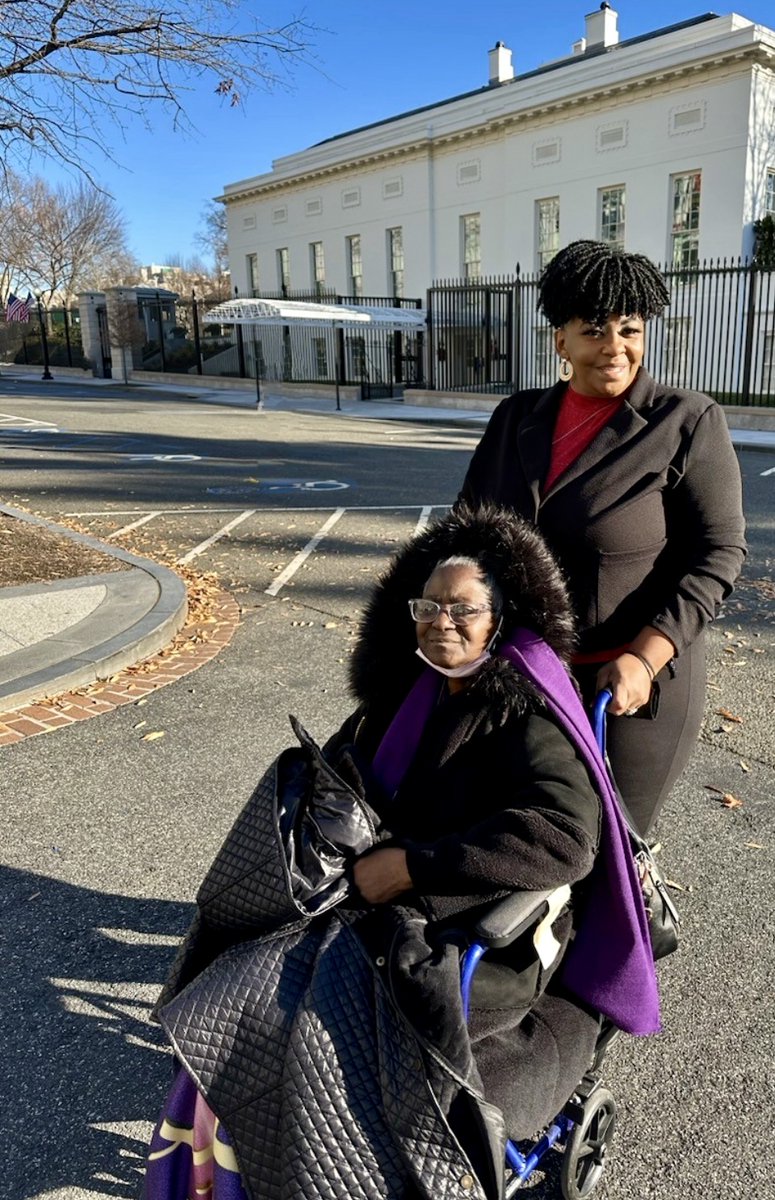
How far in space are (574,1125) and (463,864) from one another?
765mm

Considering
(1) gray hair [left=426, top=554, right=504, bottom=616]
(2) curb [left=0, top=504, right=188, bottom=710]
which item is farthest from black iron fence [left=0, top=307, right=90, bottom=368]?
(1) gray hair [left=426, top=554, right=504, bottom=616]

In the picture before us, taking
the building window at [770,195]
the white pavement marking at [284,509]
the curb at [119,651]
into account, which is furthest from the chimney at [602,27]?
the curb at [119,651]

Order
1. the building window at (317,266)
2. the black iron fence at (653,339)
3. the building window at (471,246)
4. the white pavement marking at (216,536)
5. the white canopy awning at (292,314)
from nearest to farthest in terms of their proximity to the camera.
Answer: the white pavement marking at (216,536) < the black iron fence at (653,339) < the white canopy awning at (292,314) < the building window at (471,246) < the building window at (317,266)

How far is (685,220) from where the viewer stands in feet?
94.7

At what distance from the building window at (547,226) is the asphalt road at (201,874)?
27.7 metres

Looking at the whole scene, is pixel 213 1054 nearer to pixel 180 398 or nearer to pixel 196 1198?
pixel 196 1198

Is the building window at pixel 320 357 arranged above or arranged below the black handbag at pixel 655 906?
above

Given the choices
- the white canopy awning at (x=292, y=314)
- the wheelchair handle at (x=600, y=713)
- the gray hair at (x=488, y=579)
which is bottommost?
the wheelchair handle at (x=600, y=713)

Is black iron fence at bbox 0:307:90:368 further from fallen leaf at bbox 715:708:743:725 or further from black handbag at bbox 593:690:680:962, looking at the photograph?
black handbag at bbox 593:690:680:962

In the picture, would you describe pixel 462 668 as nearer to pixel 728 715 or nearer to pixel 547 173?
pixel 728 715

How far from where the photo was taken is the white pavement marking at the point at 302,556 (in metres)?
7.35

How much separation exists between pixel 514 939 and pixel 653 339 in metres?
27.4

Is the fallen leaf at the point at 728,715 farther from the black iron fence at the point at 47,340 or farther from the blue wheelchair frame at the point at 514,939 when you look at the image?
the black iron fence at the point at 47,340

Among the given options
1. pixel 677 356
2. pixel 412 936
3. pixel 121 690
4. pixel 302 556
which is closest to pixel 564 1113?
pixel 412 936
